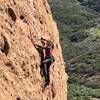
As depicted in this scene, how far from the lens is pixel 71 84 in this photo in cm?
15325

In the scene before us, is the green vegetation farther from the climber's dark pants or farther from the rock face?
the climber's dark pants

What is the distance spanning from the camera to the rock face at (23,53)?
13.0 m

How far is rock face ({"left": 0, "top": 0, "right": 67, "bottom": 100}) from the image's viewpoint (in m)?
13.0

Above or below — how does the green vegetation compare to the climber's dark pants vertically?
below

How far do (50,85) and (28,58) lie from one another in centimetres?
220

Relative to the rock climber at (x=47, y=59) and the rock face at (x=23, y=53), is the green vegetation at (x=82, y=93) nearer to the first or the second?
the rock face at (x=23, y=53)

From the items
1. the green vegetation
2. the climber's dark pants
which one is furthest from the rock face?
the green vegetation

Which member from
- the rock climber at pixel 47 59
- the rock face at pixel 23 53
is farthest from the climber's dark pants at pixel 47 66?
the rock face at pixel 23 53

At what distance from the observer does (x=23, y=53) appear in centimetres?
1432

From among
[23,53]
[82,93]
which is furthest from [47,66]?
[82,93]

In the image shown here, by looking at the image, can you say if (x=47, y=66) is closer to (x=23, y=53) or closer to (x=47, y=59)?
(x=47, y=59)

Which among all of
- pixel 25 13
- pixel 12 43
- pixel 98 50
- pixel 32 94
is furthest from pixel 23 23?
pixel 98 50

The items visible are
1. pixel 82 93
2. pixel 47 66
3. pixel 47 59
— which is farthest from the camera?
pixel 82 93

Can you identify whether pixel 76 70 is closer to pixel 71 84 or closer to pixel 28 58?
pixel 71 84
